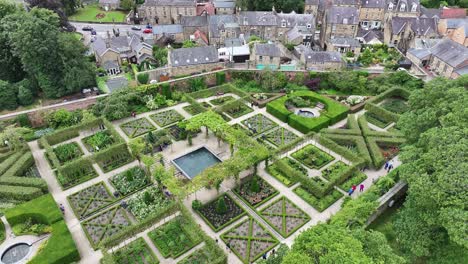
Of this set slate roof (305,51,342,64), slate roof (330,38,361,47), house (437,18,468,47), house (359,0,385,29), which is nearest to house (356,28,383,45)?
house (359,0,385,29)

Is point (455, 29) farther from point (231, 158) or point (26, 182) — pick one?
point (26, 182)

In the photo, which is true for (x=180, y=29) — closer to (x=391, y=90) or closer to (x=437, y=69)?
(x=391, y=90)

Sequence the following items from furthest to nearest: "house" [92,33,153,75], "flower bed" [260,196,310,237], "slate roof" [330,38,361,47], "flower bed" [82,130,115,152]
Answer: "slate roof" [330,38,361,47] < "house" [92,33,153,75] < "flower bed" [82,130,115,152] < "flower bed" [260,196,310,237]

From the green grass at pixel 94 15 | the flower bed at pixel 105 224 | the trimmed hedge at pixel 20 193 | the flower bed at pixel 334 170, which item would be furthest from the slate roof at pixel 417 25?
the trimmed hedge at pixel 20 193

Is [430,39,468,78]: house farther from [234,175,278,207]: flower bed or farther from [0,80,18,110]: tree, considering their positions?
[0,80,18,110]: tree

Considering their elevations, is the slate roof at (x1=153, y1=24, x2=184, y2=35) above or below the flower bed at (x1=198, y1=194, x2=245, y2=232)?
above

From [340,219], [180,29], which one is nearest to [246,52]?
[180,29]
